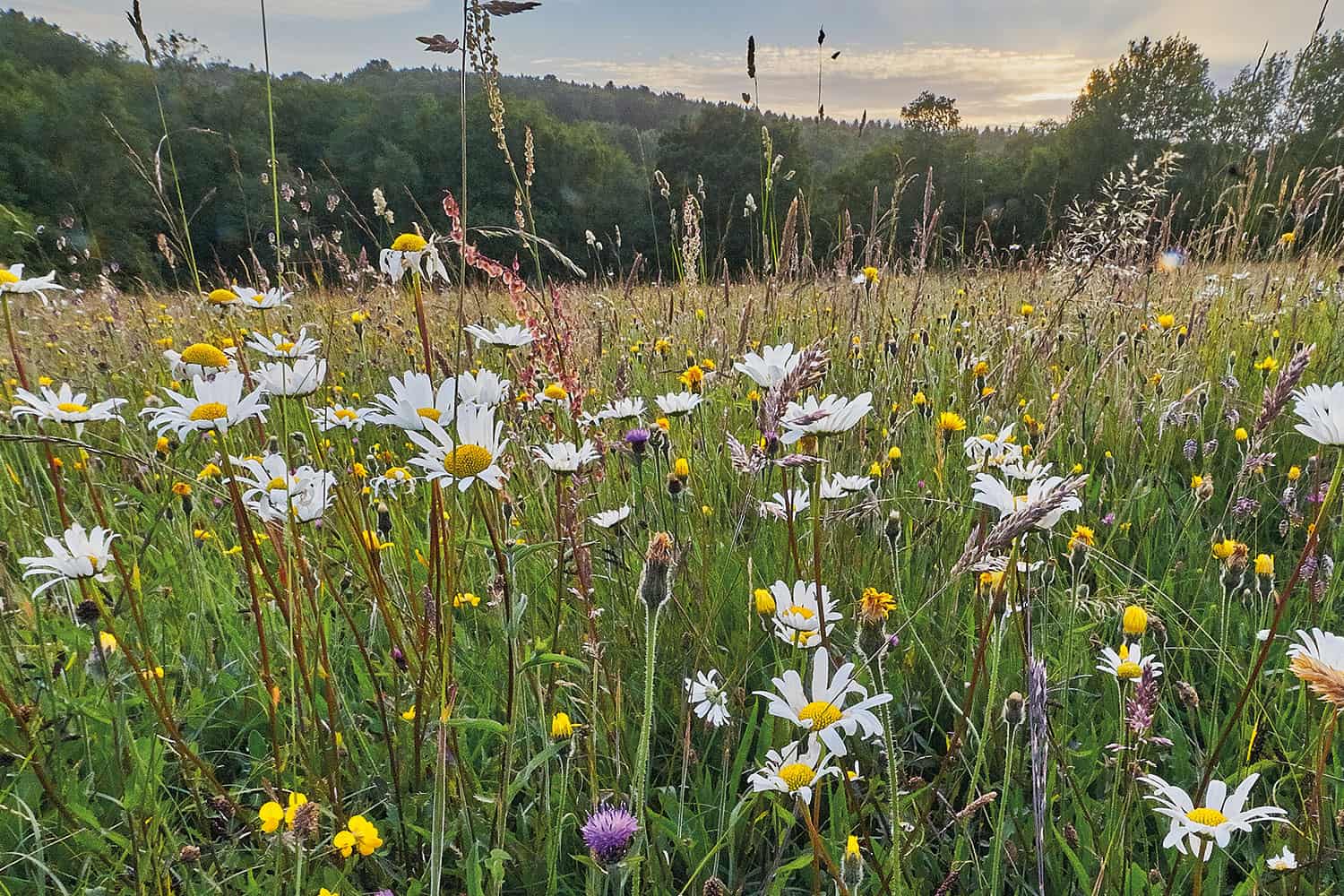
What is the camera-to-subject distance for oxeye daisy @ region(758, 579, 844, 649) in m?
1.12

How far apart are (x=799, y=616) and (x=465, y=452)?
58 centimetres

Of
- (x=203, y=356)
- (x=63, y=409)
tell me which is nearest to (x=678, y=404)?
(x=203, y=356)

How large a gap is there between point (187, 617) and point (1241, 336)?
4.20 m

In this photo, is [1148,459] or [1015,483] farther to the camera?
[1148,459]

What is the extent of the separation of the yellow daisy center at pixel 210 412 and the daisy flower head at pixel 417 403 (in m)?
0.20

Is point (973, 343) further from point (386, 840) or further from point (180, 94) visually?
point (180, 94)

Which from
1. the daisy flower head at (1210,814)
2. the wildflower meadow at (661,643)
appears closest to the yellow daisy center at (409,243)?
the wildflower meadow at (661,643)

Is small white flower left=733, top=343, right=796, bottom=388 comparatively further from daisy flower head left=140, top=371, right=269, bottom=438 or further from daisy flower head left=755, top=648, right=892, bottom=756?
daisy flower head left=140, top=371, right=269, bottom=438

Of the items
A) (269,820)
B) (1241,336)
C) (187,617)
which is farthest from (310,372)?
(1241,336)

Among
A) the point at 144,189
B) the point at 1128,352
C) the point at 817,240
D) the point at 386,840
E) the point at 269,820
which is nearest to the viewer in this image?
the point at 269,820

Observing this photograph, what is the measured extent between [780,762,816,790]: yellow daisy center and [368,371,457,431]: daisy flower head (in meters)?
0.62

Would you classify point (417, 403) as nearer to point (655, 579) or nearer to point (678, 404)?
point (655, 579)

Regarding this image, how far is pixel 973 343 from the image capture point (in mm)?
2789

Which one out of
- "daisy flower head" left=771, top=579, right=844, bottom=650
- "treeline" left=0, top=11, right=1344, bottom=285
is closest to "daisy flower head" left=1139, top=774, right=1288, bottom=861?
"daisy flower head" left=771, top=579, right=844, bottom=650
